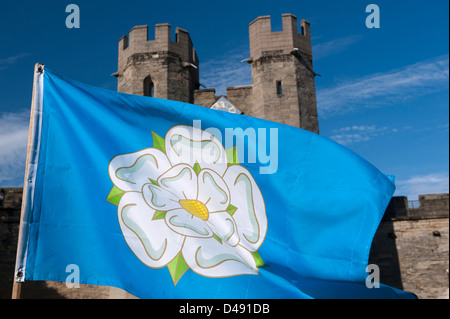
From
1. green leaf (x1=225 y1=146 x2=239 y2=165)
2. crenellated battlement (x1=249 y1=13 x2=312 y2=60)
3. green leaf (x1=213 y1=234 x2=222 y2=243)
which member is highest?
crenellated battlement (x1=249 y1=13 x2=312 y2=60)

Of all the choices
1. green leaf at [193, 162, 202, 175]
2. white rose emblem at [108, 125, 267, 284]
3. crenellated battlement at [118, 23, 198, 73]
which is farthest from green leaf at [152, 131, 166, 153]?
crenellated battlement at [118, 23, 198, 73]

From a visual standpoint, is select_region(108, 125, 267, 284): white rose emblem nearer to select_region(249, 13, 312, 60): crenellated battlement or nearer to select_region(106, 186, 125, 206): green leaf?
select_region(106, 186, 125, 206): green leaf

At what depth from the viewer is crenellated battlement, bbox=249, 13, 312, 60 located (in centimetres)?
1498

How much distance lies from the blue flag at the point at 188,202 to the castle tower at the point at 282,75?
904 centimetres

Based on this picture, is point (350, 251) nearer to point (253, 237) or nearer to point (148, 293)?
point (253, 237)

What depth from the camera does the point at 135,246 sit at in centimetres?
452

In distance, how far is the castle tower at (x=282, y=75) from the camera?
14.5 metres

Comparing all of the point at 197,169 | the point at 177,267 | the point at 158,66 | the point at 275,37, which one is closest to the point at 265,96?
the point at 275,37

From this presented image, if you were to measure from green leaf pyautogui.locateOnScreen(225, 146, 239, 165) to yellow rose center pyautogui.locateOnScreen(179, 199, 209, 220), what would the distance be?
2.22ft

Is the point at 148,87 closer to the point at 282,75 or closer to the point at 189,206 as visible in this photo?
the point at 282,75

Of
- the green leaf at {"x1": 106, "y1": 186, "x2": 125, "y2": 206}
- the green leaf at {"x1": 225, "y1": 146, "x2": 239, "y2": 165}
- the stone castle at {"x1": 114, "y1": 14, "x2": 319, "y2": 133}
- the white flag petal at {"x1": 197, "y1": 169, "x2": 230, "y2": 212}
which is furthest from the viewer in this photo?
the stone castle at {"x1": 114, "y1": 14, "x2": 319, "y2": 133}

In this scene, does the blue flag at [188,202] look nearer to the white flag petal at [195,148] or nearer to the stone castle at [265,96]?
the white flag petal at [195,148]

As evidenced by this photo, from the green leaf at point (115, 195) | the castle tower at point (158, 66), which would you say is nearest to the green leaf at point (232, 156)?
the green leaf at point (115, 195)

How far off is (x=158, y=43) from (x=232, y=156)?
428 inches
